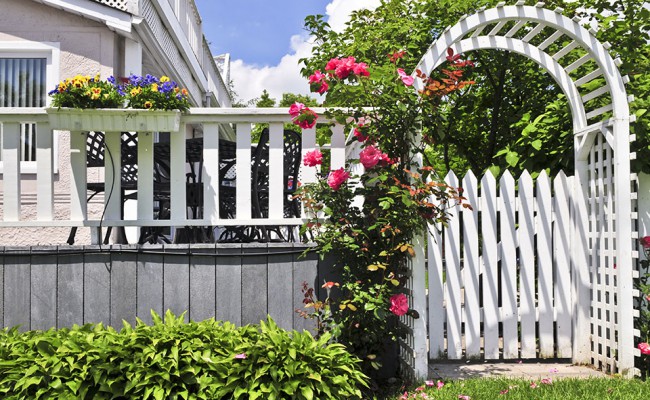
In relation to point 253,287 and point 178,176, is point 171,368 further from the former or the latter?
point 178,176

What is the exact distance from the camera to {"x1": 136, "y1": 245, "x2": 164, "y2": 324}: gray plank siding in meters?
3.91

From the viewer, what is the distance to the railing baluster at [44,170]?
4.00 m

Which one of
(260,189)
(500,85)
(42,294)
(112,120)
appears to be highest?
(500,85)

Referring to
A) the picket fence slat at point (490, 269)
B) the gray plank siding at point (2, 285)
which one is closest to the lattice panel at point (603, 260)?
the picket fence slat at point (490, 269)

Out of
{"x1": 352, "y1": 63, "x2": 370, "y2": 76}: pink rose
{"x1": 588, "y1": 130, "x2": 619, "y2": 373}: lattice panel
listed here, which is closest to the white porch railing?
{"x1": 352, "y1": 63, "x2": 370, "y2": 76}: pink rose

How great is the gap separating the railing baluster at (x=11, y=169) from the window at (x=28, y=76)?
2.97m

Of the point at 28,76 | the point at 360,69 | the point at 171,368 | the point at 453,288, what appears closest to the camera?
the point at 171,368

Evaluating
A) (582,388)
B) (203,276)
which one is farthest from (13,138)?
(582,388)

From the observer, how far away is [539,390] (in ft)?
12.0

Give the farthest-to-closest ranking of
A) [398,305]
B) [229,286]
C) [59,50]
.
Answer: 1. [59,50]
2. [229,286]
3. [398,305]

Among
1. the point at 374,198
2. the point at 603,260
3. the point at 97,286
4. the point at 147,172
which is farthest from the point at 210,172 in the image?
the point at 603,260

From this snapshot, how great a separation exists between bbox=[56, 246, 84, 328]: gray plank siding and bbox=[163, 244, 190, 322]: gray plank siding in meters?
0.52

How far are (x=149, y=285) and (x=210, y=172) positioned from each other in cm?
81

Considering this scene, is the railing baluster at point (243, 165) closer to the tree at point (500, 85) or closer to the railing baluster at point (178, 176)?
the railing baluster at point (178, 176)
